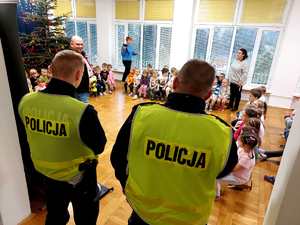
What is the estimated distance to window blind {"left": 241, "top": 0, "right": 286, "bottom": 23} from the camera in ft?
17.9

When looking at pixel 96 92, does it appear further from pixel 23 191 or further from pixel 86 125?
pixel 86 125

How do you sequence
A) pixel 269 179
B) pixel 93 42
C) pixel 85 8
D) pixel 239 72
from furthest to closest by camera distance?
pixel 93 42 < pixel 85 8 < pixel 239 72 < pixel 269 179

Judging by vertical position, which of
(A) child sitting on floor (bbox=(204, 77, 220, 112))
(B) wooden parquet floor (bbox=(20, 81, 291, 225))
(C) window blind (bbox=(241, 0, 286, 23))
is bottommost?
(B) wooden parquet floor (bbox=(20, 81, 291, 225))

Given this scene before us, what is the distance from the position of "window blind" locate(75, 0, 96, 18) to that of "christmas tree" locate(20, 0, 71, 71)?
282cm

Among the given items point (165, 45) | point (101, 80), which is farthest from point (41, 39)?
point (165, 45)

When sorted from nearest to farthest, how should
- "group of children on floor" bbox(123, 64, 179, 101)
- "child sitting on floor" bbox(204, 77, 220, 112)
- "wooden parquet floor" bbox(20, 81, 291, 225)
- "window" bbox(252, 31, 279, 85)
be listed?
"wooden parquet floor" bbox(20, 81, 291, 225), "child sitting on floor" bbox(204, 77, 220, 112), "window" bbox(252, 31, 279, 85), "group of children on floor" bbox(123, 64, 179, 101)

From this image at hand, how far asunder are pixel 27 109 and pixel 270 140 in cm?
407

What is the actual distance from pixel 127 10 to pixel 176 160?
757 cm

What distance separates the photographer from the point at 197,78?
96cm

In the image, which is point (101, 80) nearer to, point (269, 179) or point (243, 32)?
point (243, 32)

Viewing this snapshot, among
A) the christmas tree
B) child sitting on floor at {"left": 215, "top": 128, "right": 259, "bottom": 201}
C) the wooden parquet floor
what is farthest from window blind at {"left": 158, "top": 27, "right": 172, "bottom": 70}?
child sitting on floor at {"left": 215, "top": 128, "right": 259, "bottom": 201}

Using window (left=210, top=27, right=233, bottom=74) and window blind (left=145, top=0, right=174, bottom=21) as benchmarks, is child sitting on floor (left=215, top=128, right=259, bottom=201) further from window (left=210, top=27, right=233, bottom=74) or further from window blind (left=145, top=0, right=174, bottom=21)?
window blind (left=145, top=0, right=174, bottom=21)

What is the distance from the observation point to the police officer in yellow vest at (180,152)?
884 millimetres

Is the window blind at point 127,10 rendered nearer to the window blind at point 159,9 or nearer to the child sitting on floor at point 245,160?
the window blind at point 159,9
